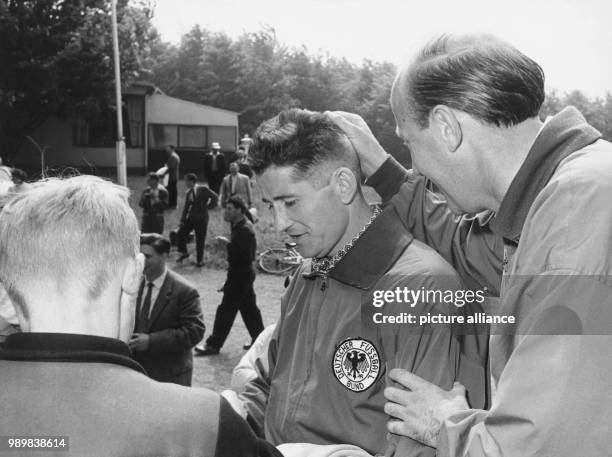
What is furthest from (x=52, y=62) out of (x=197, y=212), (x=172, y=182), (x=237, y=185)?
(x=197, y=212)

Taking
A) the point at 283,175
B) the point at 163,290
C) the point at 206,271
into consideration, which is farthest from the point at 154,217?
the point at 283,175

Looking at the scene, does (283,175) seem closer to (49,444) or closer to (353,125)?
Answer: (353,125)

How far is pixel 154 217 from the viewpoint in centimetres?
1469

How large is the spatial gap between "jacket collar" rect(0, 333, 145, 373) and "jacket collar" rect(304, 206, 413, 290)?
41.0 inches

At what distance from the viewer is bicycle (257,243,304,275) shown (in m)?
16.0

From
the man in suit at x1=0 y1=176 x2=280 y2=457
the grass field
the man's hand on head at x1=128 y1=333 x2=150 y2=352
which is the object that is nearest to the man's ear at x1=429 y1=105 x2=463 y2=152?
the man in suit at x1=0 y1=176 x2=280 y2=457

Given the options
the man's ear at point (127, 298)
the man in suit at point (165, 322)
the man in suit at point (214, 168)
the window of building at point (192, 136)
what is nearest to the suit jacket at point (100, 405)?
the man's ear at point (127, 298)

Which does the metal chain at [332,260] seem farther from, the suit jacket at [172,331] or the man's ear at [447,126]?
the suit jacket at [172,331]

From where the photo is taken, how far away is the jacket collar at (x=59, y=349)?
4.85 ft

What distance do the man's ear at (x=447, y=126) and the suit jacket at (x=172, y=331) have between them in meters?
4.32

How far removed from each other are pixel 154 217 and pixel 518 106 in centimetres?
1348

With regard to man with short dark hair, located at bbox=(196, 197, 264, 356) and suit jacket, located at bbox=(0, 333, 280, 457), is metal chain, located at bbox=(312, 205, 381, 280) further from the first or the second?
man with short dark hair, located at bbox=(196, 197, 264, 356)

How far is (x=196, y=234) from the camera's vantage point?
15898 mm

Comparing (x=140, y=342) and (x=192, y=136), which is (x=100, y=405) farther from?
(x=192, y=136)
